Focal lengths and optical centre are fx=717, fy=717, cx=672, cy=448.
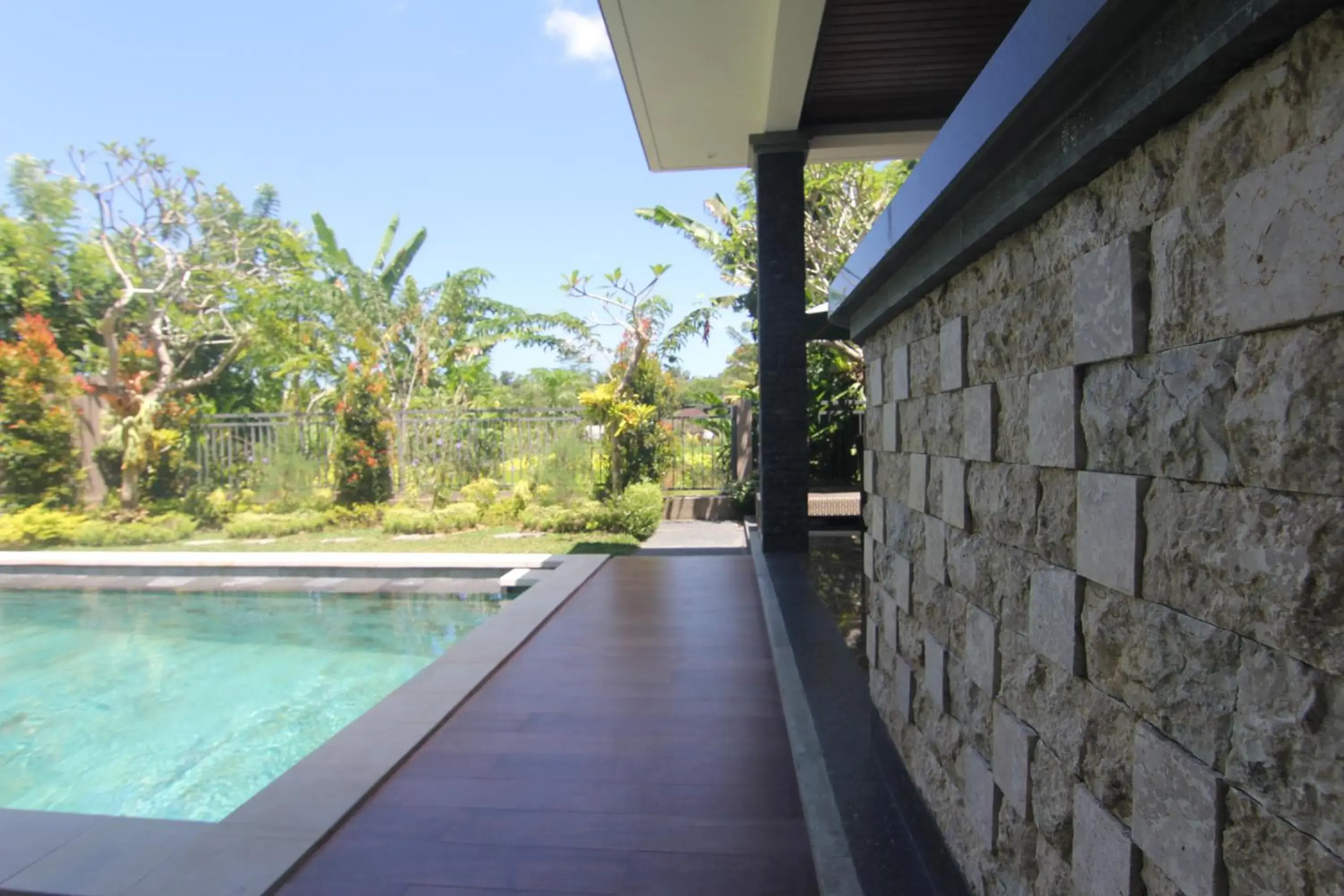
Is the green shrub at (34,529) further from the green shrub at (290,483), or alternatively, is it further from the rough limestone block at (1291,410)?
the rough limestone block at (1291,410)

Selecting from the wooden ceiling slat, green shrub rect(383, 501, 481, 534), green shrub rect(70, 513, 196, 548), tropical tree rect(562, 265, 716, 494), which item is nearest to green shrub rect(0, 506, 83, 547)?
green shrub rect(70, 513, 196, 548)

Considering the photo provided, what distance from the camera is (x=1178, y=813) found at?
0.87 m

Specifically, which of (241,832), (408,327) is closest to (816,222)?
(408,327)

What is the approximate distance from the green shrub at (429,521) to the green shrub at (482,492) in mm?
258

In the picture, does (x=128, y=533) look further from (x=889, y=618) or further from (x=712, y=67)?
(x=889, y=618)

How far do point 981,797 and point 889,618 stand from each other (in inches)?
38.9

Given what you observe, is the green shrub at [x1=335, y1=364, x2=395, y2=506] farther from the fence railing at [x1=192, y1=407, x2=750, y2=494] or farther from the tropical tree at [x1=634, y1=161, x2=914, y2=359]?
the tropical tree at [x1=634, y1=161, x2=914, y2=359]

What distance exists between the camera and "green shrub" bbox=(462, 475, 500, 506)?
448 inches

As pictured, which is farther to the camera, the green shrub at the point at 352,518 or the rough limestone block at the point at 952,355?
the green shrub at the point at 352,518

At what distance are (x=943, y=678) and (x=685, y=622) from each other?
353cm

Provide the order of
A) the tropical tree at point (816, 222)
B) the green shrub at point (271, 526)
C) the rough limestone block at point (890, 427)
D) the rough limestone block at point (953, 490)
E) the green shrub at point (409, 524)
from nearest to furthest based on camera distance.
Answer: the rough limestone block at point (953, 490) < the rough limestone block at point (890, 427) < the green shrub at point (409, 524) < the green shrub at point (271, 526) < the tropical tree at point (816, 222)

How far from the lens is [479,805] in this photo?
277 centimetres

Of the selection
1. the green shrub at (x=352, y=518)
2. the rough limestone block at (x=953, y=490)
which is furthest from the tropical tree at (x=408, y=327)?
the rough limestone block at (x=953, y=490)

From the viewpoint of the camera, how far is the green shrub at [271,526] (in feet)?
35.6
